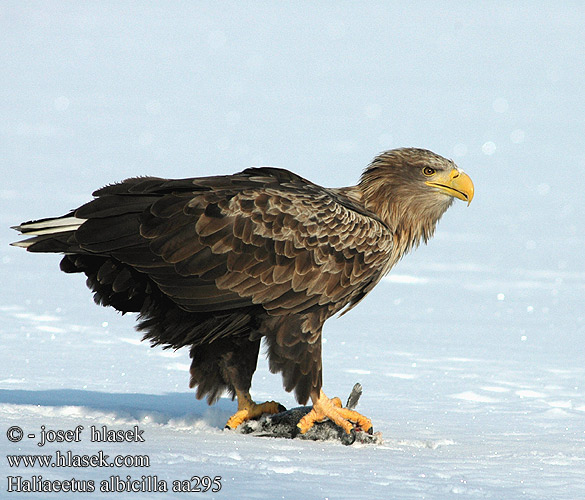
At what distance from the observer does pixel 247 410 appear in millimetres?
7348

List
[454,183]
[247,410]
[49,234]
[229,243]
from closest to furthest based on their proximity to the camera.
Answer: [229,243] → [49,234] → [247,410] → [454,183]

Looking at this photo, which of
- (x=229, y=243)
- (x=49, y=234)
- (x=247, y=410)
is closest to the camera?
(x=229, y=243)

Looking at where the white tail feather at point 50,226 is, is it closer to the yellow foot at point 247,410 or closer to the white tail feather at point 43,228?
the white tail feather at point 43,228

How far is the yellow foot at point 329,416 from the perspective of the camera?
6.95 metres

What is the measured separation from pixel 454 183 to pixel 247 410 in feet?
7.35

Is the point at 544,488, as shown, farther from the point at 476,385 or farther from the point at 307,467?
the point at 476,385

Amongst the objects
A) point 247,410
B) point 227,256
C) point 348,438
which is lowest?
point 348,438

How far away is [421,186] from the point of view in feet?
25.1

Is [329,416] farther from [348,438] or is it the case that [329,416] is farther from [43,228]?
[43,228]

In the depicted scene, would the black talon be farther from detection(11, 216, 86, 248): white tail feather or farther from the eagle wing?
detection(11, 216, 86, 248): white tail feather

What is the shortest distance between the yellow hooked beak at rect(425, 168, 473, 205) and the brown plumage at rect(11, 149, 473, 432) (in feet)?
2.13

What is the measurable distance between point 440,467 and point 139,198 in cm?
272

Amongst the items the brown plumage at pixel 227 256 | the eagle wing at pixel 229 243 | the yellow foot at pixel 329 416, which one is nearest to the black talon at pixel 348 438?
the yellow foot at pixel 329 416

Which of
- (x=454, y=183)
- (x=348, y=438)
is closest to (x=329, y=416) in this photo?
(x=348, y=438)
